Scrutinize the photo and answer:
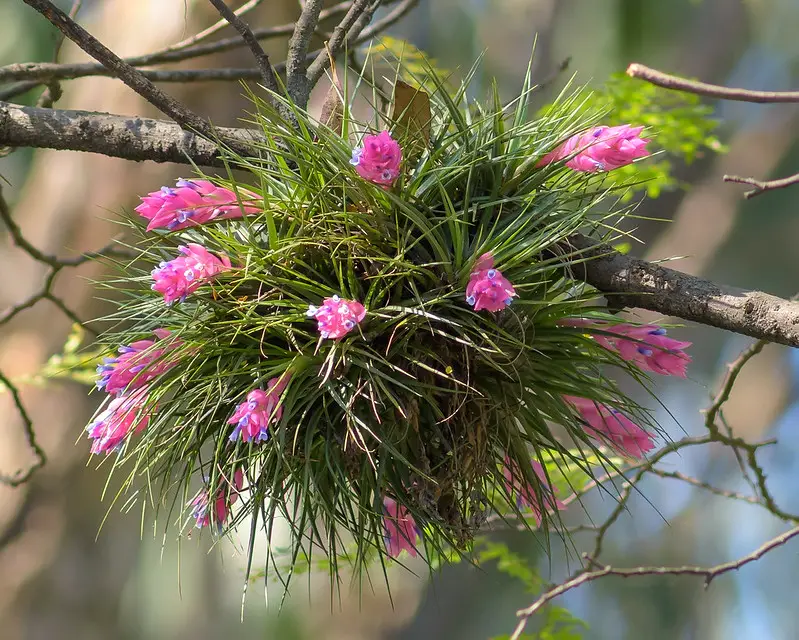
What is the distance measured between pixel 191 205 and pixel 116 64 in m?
0.21

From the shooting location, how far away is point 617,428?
1051mm

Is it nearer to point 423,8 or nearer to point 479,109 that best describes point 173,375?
point 479,109

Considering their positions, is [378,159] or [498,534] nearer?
[378,159]

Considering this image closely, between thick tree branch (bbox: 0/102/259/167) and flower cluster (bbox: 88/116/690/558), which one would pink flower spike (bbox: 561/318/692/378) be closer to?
flower cluster (bbox: 88/116/690/558)

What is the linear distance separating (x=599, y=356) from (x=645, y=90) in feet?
4.15

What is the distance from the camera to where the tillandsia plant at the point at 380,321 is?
855 millimetres

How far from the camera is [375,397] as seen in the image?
2.87 ft

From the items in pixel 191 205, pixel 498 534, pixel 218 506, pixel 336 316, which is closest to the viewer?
pixel 336 316

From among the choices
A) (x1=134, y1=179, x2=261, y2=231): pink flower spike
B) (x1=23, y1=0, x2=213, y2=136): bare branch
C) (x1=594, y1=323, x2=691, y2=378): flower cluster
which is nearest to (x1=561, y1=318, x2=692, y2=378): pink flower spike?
(x1=594, y1=323, x2=691, y2=378): flower cluster

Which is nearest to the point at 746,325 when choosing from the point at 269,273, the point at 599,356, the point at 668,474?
the point at 599,356

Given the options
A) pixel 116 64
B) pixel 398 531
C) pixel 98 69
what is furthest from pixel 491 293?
pixel 98 69

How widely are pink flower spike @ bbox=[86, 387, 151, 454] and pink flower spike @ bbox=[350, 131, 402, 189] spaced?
359 millimetres

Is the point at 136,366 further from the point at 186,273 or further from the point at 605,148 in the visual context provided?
the point at 605,148

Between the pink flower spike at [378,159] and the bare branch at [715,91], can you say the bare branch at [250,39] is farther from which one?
the bare branch at [715,91]
